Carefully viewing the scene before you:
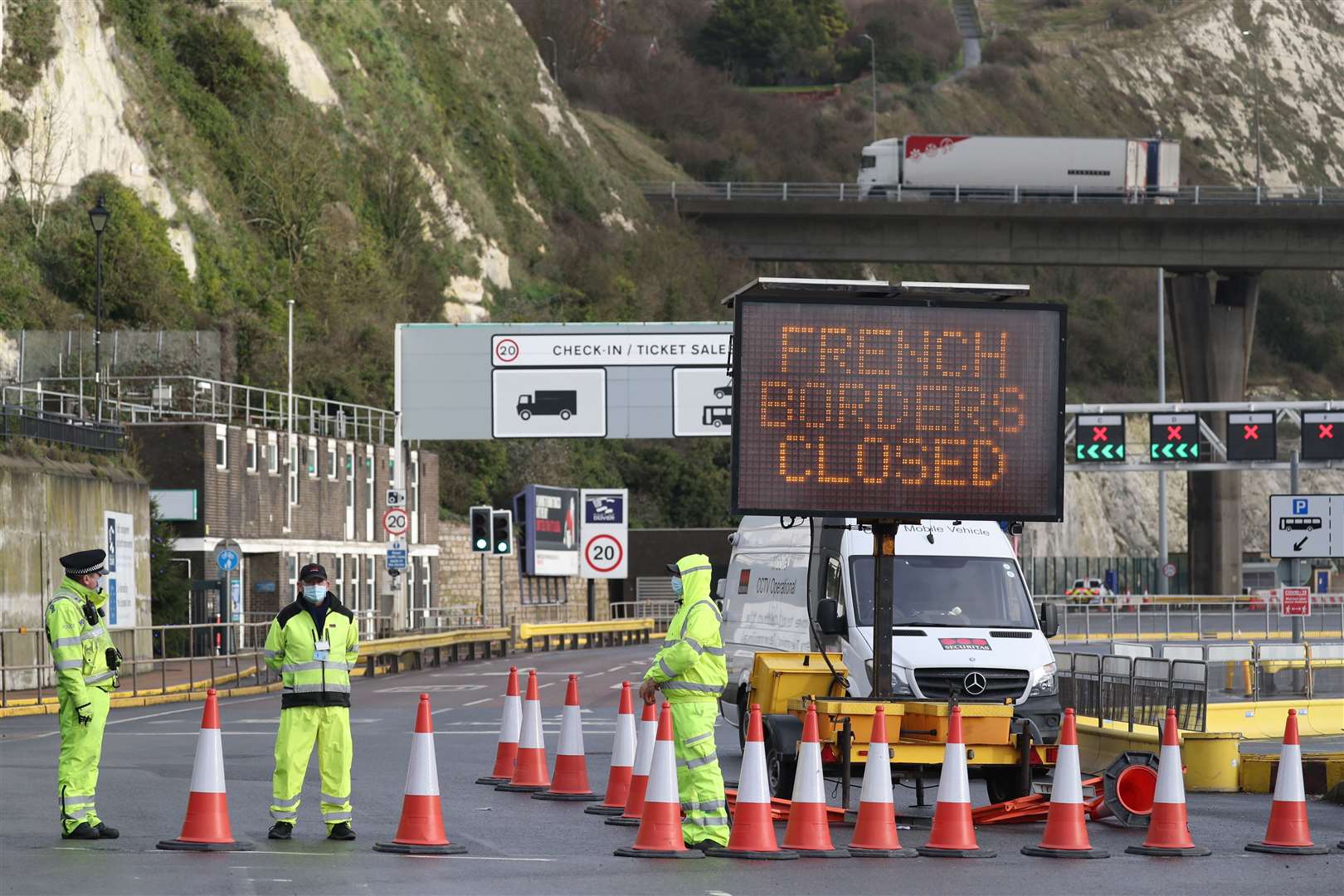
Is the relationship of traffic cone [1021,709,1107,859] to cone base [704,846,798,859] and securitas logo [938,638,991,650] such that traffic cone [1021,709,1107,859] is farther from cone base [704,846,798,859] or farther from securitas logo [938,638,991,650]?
securitas logo [938,638,991,650]

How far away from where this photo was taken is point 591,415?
168 feet

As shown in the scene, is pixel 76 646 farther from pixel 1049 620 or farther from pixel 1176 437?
pixel 1176 437

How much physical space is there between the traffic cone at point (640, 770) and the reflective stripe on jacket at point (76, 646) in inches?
147

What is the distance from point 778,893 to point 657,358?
1506 inches

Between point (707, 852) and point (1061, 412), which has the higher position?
point (1061, 412)

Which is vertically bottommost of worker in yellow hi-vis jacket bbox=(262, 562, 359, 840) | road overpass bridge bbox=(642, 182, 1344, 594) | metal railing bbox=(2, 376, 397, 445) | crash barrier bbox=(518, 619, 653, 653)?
crash barrier bbox=(518, 619, 653, 653)

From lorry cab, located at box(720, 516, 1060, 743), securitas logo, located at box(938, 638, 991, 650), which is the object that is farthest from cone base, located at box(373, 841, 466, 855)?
→ securitas logo, located at box(938, 638, 991, 650)

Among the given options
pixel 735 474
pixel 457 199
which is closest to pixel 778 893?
pixel 735 474

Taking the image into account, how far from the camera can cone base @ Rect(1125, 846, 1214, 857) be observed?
15.0m

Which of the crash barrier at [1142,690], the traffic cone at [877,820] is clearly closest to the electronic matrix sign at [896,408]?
the traffic cone at [877,820]

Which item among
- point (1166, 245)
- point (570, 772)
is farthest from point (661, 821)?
point (1166, 245)

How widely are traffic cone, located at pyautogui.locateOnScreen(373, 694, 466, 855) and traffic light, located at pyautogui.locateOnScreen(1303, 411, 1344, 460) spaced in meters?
43.0

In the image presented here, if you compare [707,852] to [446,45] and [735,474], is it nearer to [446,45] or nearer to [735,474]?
[735,474]

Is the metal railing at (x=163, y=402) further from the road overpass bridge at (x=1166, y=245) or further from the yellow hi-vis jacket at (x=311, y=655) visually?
the yellow hi-vis jacket at (x=311, y=655)
